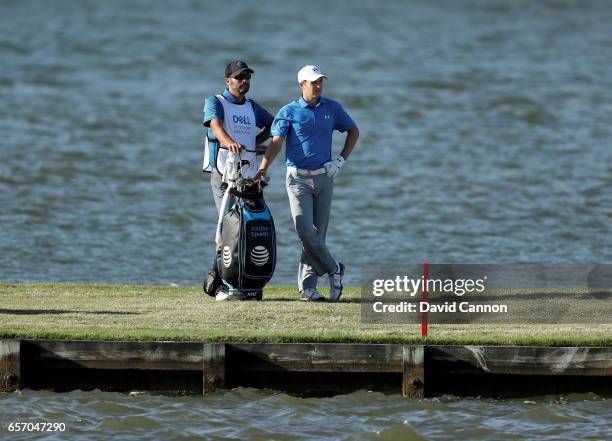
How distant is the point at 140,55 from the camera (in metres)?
41.6

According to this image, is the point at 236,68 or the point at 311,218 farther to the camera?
the point at 311,218

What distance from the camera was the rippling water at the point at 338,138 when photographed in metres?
21.2

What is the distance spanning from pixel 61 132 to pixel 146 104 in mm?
4038

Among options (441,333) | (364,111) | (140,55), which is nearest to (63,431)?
(441,333)

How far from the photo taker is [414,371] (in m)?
11.2

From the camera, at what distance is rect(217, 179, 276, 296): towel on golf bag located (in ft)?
42.5

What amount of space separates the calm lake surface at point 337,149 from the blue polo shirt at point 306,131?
2614 mm

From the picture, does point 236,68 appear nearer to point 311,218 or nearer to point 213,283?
point 311,218

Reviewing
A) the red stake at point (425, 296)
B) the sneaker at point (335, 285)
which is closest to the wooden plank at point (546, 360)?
the red stake at point (425, 296)

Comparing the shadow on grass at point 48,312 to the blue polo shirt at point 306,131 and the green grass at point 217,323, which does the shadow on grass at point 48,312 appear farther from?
the blue polo shirt at point 306,131

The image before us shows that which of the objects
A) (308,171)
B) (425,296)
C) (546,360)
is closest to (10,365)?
(425,296)

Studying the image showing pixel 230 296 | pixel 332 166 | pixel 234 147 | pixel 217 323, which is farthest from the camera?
pixel 332 166

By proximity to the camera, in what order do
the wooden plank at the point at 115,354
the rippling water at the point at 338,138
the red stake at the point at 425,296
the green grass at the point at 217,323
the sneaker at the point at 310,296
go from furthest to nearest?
1. the rippling water at the point at 338,138
2. the sneaker at the point at 310,296
3. the green grass at the point at 217,323
4. the wooden plank at the point at 115,354
5. the red stake at the point at 425,296

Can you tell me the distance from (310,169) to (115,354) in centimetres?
294
